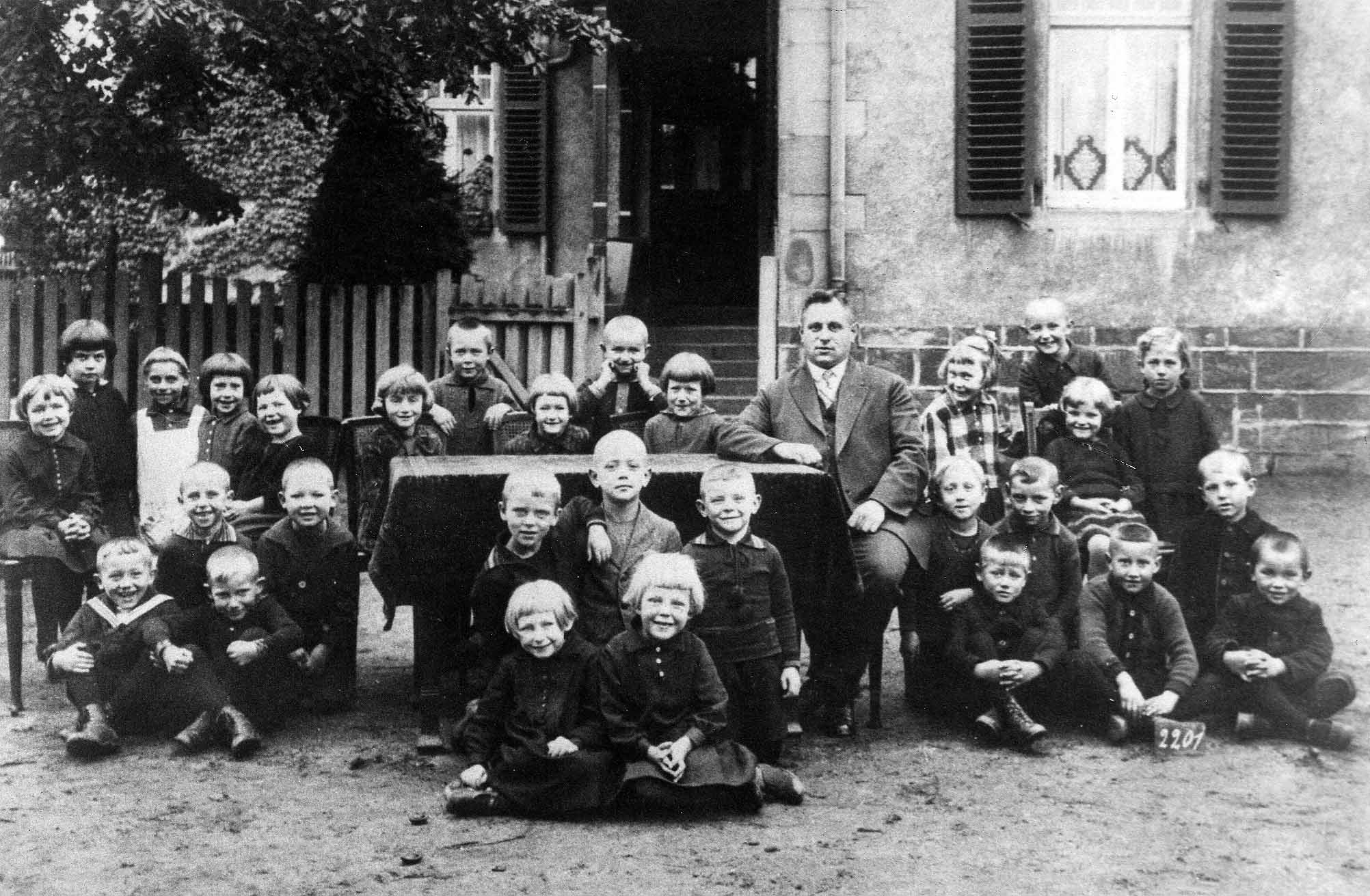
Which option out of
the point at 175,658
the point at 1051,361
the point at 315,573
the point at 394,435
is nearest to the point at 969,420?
the point at 1051,361

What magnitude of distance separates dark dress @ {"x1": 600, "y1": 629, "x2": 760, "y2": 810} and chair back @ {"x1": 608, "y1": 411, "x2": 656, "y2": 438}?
1946mm

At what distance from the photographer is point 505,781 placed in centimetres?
484

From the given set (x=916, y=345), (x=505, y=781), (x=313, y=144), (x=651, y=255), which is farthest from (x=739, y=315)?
(x=505, y=781)

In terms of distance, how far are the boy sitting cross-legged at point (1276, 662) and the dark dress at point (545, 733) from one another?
231cm

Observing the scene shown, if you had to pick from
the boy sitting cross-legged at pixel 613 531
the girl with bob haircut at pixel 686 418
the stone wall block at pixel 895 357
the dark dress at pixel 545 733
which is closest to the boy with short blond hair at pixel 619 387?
the girl with bob haircut at pixel 686 418

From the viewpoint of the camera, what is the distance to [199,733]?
18.0 ft

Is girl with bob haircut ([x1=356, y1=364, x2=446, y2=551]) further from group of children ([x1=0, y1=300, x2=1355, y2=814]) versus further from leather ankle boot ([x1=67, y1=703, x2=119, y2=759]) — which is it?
leather ankle boot ([x1=67, y1=703, x2=119, y2=759])

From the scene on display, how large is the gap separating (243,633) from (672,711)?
6.07 feet

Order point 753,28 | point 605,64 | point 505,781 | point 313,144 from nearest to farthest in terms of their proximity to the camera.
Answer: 1. point 505,781
2. point 605,64
3. point 753,28
4. point 313,144

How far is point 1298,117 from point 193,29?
7225 mm

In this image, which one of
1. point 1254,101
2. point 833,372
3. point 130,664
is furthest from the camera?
point 1254,101

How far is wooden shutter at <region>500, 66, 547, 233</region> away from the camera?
14586mm

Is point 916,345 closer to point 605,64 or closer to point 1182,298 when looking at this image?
point 1182,298

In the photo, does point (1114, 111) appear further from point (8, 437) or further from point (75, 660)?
point (75, 660)
